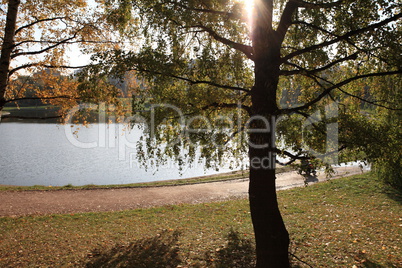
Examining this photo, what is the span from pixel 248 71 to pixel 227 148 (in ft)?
7.55

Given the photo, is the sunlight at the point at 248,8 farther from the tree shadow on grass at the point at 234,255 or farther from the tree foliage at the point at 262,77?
the tree shadow on grass at the point at 234,255

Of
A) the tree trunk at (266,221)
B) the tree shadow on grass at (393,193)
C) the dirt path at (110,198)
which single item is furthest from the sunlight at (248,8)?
the tree shadow on grass at (393,193)

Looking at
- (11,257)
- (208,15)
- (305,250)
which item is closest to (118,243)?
(11,257)

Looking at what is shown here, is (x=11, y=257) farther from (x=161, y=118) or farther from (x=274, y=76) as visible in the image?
(x=274, y=76)

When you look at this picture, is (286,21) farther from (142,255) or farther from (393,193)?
(393,193)

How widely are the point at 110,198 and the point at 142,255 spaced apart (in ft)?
22.1

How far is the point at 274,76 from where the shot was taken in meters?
5.95

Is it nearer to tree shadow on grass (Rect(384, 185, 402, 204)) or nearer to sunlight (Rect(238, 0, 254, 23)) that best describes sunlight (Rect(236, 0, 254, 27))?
sunlight (Rect(238, 0, 254, 23))

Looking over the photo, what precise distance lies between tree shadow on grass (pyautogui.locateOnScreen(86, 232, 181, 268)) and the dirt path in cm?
435

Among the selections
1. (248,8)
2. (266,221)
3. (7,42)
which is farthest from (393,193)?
(7,42)

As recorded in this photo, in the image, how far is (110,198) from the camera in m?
13.1

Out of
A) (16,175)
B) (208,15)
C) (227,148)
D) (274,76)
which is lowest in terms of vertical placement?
(16,175)

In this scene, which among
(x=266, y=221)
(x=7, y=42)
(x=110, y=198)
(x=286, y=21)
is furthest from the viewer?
(x=110, y=198)

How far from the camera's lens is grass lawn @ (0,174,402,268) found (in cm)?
660
